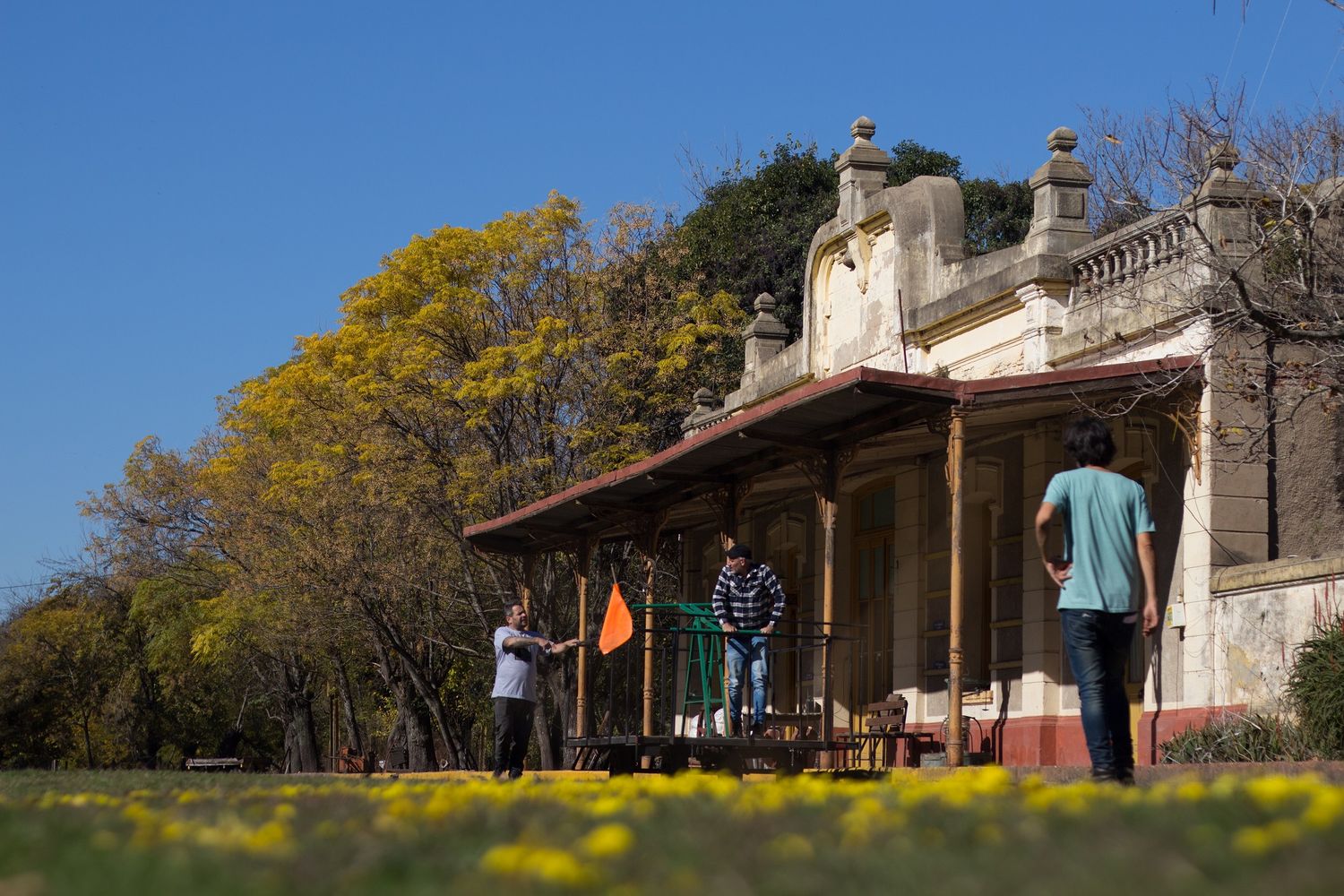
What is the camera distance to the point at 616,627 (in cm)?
1337

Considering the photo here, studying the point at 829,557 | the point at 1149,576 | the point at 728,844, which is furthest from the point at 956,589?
the point at 728,844

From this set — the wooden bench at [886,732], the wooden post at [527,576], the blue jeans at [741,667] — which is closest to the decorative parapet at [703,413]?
the wooden post at [527,576]

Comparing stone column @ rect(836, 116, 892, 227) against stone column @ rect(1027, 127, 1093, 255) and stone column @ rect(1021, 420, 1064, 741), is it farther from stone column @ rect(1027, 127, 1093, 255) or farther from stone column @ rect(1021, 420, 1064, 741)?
stone column @ rect(1021, 420, 1064, 741)

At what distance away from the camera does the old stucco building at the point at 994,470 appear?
1384cm

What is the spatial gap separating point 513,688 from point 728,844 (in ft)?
33.0

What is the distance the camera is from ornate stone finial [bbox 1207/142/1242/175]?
14.0m

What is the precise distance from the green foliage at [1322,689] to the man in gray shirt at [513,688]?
566cm

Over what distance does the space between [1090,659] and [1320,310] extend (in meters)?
6.88

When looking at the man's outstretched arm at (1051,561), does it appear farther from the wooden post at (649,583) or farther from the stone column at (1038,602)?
the wooden post at (649,583)

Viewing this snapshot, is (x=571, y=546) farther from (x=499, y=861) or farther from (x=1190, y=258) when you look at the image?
(x=499, y=861)

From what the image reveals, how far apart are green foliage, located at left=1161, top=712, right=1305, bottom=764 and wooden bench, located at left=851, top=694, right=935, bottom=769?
3871 mm

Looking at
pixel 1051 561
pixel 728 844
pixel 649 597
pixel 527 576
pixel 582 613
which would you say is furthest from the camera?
pixel 527 576

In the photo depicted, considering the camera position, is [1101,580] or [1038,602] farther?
[1038,602]

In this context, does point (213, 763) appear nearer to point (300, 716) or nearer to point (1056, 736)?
point (300, 716)
